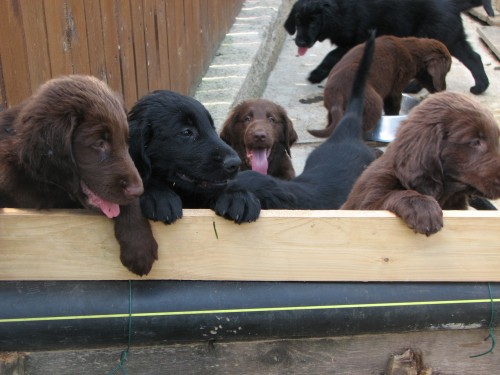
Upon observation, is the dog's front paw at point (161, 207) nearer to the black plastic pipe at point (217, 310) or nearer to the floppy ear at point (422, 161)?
the black plastic pipe at point (217, 310)

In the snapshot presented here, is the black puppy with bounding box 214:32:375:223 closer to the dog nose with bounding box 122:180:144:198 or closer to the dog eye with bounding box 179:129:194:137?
the dog eye with bounding box 179:129:194:137

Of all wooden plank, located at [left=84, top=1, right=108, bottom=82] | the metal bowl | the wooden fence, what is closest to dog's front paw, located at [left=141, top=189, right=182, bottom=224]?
the wooden fence

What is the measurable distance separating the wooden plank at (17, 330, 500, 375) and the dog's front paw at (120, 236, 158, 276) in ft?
1.31

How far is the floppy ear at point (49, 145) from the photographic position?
227 cm

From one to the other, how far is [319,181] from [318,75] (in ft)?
14.2

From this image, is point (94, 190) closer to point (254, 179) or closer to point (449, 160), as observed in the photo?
point (254, 179)

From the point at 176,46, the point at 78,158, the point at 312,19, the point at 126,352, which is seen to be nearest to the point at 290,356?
the point at 126,352

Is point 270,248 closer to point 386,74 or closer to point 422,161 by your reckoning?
point 422,161

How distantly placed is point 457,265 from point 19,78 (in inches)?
83.7

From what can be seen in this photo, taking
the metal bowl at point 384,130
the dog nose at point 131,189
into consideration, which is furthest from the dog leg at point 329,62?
the dog nose at point 131,189

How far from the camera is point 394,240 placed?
108 inches

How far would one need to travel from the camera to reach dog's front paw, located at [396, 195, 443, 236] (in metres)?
2.66

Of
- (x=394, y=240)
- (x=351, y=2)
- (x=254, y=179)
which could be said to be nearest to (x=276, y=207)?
(x=254, y=179)

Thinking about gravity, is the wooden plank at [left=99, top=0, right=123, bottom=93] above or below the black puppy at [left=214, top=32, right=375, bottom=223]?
above
